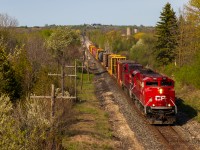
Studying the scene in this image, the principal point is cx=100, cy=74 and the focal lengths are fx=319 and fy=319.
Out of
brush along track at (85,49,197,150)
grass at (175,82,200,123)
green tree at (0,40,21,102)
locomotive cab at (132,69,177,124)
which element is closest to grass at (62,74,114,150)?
brush along track at (85,49,197,150)

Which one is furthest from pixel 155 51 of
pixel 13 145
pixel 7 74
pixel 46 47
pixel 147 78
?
pixel 13 145

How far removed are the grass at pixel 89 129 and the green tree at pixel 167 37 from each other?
22.9 meters

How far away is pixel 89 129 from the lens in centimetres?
2298

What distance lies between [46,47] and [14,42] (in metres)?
9.47

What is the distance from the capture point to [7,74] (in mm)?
23984

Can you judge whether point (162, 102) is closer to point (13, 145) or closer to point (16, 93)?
point (16, 93)

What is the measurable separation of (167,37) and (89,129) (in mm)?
34330

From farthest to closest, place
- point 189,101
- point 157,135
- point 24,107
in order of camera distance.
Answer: point 189,101 → point 157,135 → point 24,107

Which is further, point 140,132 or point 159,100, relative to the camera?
point 159,100

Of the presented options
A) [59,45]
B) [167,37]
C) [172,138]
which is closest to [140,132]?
[172,138]

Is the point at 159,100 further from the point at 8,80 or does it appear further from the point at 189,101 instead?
the point at 8,80

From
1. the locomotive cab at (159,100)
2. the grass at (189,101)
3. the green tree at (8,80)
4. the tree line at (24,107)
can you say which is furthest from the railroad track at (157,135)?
the green tree at (8,80)

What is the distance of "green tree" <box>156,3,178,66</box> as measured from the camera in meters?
53.2

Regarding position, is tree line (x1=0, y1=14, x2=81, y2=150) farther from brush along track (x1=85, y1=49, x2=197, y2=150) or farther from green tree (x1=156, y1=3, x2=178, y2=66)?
green tree (x1=156, y1=3, x2=178, y2=66)
